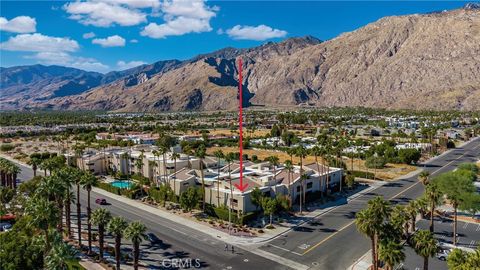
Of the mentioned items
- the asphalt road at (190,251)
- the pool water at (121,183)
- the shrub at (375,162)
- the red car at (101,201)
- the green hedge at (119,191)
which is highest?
the shrub at (375,162)

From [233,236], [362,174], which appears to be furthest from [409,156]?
[233,236]

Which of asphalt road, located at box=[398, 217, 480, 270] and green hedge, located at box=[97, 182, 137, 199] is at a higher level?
green hedge, located at box=[97, 182, 137, 199]

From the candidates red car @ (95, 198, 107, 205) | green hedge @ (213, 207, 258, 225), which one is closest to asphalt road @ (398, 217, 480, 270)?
green hedge @ (213, 207, 258, 225)

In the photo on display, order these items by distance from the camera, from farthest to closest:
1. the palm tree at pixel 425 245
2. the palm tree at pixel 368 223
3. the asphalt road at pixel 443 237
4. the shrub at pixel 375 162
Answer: the shrub at pixel 375 162, the asphalt road at pixel 443 237, the palm tree at pixel 368 223, the palm tree at pixel 425 245

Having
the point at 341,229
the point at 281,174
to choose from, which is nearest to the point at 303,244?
the point at 341,229

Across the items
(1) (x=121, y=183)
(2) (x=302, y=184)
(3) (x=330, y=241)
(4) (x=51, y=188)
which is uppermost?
(4) (x=51, y=188)

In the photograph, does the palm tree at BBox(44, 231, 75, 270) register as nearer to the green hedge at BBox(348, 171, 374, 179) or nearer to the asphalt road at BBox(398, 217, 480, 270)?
the asphalt road at BBox(398, 217, 480, 270)

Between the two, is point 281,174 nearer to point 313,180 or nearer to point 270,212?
point 313,180

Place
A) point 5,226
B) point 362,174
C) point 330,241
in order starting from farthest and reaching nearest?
point 362,174 → point 5,226 → point 330,241

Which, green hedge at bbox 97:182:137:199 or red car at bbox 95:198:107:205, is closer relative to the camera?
red car at bbox 95:198:107:205

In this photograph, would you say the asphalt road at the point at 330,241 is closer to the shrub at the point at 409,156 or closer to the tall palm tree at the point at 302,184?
the tall palm tree at the point at 302,184

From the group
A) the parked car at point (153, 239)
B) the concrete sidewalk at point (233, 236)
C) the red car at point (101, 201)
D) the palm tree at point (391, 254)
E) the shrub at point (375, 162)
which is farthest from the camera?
the shrub at point (375, 162)

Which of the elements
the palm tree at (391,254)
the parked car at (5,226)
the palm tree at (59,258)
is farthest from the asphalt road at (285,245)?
the palm tree at (59,258)

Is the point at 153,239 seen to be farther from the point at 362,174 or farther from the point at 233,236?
the point at 362,174
